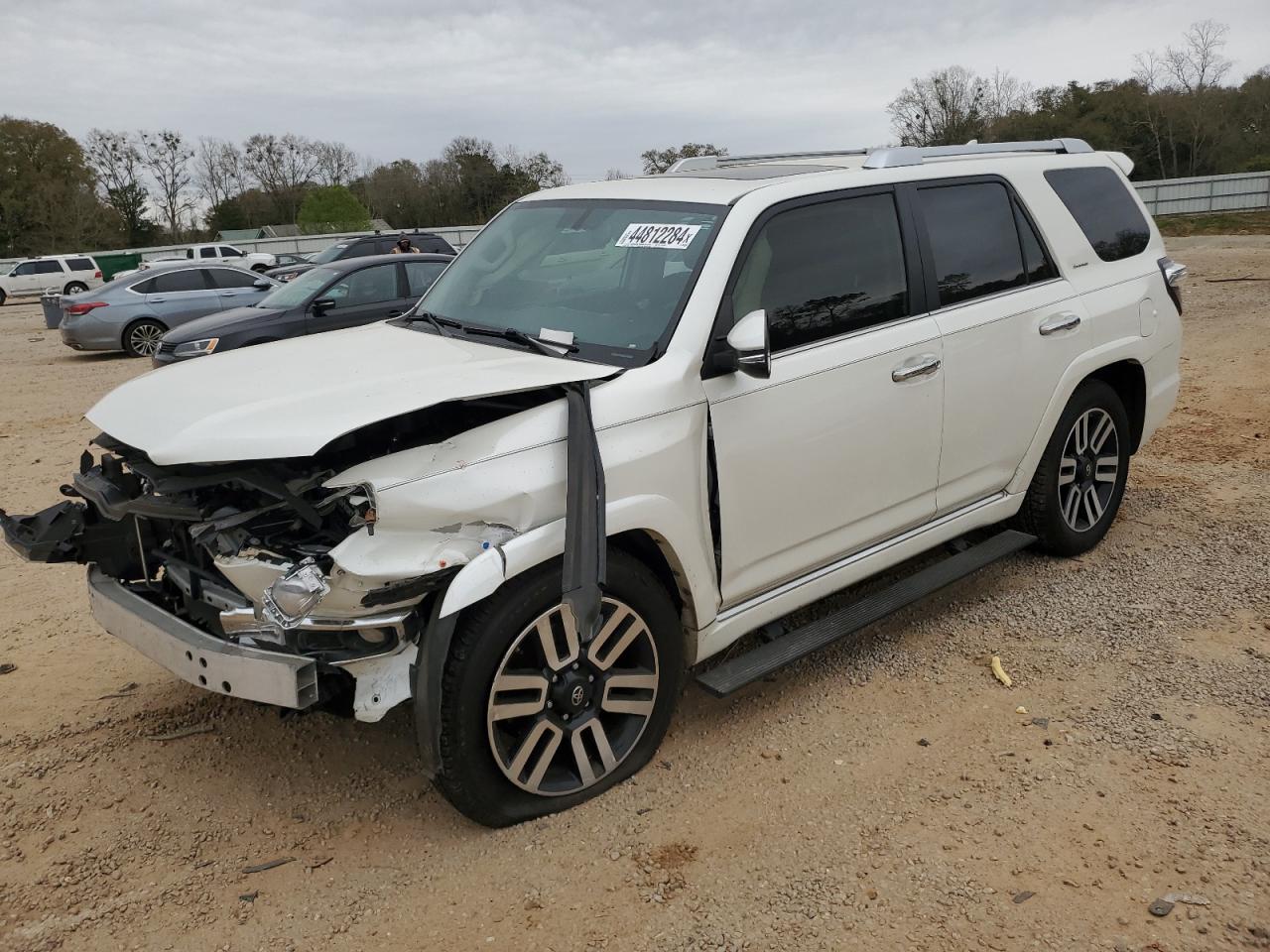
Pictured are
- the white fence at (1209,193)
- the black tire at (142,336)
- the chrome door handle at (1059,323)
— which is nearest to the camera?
the chrome door handle at (1059,323)

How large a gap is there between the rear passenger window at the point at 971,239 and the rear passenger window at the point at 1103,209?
0.53 m

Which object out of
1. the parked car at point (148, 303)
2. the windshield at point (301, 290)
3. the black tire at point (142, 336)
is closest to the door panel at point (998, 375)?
the windshield at point (301, 290)

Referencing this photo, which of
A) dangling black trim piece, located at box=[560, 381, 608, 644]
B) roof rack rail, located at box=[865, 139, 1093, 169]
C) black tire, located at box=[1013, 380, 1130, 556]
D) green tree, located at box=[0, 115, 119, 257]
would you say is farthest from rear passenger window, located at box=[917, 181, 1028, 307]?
green tree, located at box=[0, 115, 119, 257]

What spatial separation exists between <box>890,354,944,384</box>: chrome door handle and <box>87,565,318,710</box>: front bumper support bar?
94.7 inches

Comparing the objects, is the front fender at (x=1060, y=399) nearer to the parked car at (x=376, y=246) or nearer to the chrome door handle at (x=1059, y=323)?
the chrome door handle at (x=1059, y=323)

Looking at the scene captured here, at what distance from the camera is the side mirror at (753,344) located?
314 cm

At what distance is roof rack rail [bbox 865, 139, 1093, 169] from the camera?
420 centimetres

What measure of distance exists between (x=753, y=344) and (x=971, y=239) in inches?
68.9

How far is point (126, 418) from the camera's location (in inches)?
127

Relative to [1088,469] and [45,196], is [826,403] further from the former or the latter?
[45,196]

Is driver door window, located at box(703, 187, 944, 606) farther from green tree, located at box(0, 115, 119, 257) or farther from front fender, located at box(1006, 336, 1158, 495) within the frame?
green tree, located at box(0, 115, 119, 257)

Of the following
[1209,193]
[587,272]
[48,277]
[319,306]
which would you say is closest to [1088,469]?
[587,272]

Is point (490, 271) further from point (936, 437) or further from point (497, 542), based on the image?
point (936, 437)

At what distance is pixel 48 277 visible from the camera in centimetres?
3334
